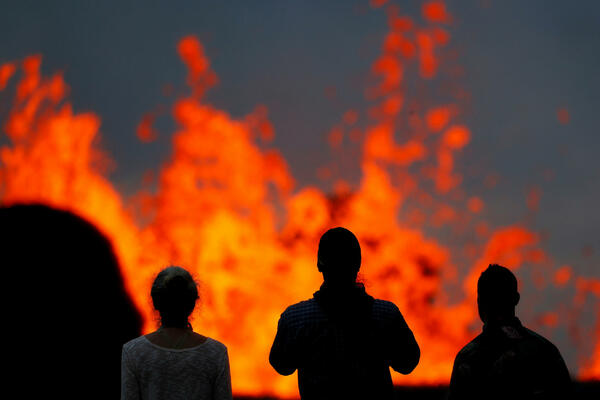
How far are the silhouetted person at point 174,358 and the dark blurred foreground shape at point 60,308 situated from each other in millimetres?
23794

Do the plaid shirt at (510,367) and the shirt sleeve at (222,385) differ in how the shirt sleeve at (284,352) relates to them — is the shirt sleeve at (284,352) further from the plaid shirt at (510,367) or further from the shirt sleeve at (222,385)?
the plaid shirt at (510,367)

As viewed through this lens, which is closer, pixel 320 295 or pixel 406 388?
pixel 320 295

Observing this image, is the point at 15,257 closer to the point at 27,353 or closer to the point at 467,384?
the point at 27,353

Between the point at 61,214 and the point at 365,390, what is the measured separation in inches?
1057

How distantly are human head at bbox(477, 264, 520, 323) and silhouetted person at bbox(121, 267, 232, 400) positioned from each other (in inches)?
69.9

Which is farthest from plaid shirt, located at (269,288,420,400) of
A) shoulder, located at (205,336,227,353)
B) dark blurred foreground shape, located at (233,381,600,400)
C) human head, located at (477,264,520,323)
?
dark blurred foreground shape, located at (233,381,600,400)

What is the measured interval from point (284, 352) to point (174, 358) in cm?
75

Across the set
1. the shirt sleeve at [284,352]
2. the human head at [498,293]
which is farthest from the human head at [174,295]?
the human head at [498,293]

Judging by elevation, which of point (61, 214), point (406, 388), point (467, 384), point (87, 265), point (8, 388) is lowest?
point (467, 384)

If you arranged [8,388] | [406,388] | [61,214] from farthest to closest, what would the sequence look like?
[61,214], [8,388], [406,388]

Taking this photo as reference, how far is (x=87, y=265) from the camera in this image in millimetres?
29875

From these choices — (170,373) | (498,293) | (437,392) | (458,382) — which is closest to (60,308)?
(437,392)

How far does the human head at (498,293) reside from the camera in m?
5.47

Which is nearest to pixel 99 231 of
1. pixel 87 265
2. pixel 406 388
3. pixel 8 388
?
pixel 87 265
